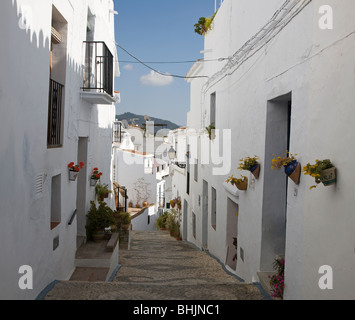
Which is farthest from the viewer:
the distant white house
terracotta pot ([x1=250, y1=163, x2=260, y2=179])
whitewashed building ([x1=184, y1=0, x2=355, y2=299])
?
the distant white house

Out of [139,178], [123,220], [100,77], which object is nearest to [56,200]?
[100,77]

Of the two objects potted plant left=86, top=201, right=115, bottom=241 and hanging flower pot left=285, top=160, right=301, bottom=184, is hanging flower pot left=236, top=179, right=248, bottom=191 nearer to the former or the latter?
hanging flower pot left=285, top=160, right=301, bottom=184

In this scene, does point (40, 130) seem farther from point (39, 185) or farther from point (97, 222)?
point (97, 222)

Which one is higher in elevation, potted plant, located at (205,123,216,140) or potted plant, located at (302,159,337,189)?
potted plant, located at (205,123,216,140)

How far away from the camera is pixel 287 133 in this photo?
6.20 m

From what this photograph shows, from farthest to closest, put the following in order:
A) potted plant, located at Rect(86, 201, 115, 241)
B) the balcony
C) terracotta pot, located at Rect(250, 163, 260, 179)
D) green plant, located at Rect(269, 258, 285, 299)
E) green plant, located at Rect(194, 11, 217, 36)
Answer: green plant, located at Rect(194, 11, 217, 36)
potted plant, located at Rect(86, 201, 115, 241)
the balcony
terracotta pot, located at Rect(250, 163, 260, 179)
green plant, located at Rect(269, 258, 285, 299)

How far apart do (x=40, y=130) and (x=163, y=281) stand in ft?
13.0

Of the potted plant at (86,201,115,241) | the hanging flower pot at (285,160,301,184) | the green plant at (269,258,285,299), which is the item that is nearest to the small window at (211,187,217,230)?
the potted plant at (86,201,115,241)

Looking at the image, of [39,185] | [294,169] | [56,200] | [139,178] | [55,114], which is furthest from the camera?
[139,178]

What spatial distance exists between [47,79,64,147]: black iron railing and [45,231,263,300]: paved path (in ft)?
7.91

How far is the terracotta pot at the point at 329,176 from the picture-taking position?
357 centimetres

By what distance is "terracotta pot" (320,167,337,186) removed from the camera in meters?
3.57

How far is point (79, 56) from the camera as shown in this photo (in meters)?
7.96

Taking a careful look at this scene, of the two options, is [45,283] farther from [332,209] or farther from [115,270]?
[332,209]
